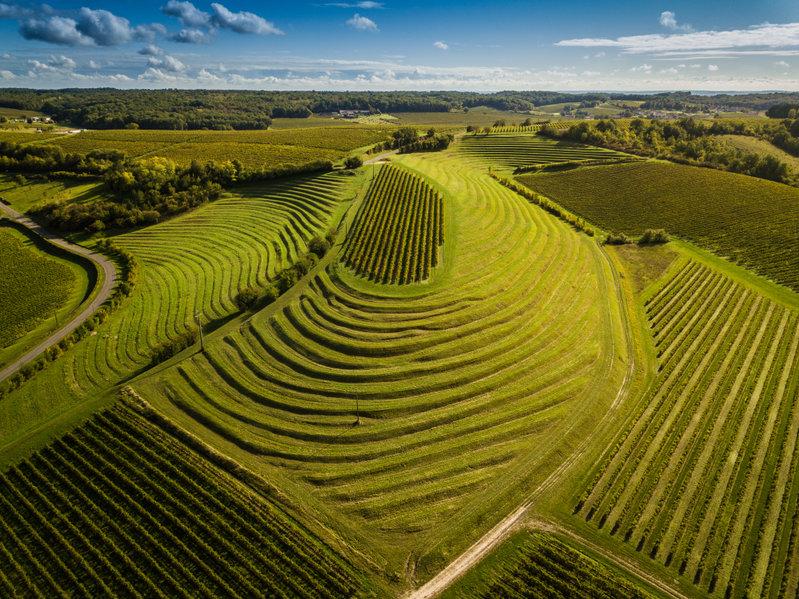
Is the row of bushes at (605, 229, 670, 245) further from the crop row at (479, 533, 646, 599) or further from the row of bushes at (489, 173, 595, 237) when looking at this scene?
the crop row at (479, 533, 646, 599)

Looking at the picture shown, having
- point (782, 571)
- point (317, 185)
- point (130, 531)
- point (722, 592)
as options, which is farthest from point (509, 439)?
point (317, 185)

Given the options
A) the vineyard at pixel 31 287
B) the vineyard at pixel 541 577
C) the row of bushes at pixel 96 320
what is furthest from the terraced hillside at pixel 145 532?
the vineyard at pixel 31 287

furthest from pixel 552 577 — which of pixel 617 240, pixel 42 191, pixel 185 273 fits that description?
pixel 42 191

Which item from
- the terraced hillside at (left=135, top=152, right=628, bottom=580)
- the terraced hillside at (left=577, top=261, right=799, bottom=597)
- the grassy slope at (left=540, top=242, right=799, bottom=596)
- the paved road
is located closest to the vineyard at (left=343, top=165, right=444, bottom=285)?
the terraced hillside at (left=135, top=152, right=628, bottom=580)

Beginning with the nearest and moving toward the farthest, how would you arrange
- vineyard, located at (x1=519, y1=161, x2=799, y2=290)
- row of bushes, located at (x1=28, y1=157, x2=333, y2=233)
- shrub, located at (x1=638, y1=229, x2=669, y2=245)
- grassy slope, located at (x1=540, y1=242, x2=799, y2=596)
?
1. grassy slope, located at (x1=540, y1=242, x2=799, y2=596)
2. vineyard, located at (x1=519, y1=161, x2=799, y2=290)
3. shrub, located at (x1=638, y1=229, x2=669, y2=245)
4. row of bushes, located at (x1=28, y1=157, x2=333, y2=233)

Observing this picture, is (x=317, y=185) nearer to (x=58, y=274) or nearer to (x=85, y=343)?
(x=58, y=274)

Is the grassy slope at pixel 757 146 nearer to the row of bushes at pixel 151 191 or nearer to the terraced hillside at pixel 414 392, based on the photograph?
the terraced hillside at pixel 414 392
